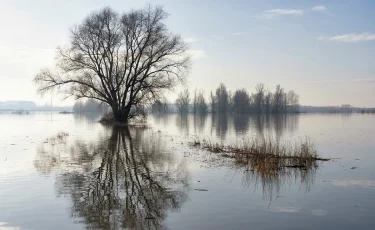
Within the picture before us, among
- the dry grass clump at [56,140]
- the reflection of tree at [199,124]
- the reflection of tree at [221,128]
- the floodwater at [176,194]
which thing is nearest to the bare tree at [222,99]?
the reflection of tree at [199,124]

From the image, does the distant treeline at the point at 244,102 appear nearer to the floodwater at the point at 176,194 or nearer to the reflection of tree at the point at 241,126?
the reflection of tree at the point at 241,126

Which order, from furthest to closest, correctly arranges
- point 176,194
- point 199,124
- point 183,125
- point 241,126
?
point 199,124 < point 183,125 < point 241,126 < point 176,194

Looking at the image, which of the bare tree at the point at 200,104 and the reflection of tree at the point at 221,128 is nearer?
the reflection of tree at the point at 221,128

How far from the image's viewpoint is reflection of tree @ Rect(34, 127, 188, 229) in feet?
24.2

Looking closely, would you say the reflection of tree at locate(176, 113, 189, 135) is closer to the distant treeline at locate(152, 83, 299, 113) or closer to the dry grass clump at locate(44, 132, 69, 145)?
the dry grass clump at locate(44, 132, 69, 145)

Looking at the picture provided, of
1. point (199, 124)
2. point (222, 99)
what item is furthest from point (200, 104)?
point (199, 124)

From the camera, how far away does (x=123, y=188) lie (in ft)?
32.7

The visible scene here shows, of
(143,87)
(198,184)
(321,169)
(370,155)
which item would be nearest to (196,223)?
(198,184)

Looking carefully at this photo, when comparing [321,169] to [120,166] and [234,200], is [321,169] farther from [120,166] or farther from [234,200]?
[120,166]

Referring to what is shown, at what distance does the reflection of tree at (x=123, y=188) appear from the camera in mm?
7391

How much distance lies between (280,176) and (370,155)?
8.81 meters

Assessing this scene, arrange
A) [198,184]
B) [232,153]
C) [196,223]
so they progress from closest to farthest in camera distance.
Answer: [196,223]
[198,184]
[232,153]

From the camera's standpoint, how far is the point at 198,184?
10984mm

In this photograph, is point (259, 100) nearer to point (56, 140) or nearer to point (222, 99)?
point (222, 99)
